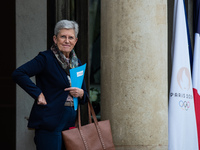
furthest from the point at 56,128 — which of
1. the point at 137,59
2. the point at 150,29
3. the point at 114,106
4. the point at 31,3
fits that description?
the point at 31,3

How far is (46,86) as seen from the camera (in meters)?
3.02

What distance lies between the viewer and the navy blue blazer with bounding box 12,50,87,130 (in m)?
2.89

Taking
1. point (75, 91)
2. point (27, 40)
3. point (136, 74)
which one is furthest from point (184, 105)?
point (27, 40)

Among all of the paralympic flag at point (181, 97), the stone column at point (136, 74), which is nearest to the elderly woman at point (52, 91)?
the stone column at point (136, 74)

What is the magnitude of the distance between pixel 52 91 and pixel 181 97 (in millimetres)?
1943

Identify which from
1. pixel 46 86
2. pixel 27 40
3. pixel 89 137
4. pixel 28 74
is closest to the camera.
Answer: pixel 28 74

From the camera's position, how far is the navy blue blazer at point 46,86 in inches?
114

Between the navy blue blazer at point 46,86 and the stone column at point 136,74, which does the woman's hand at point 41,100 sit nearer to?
the navy blue blazer at point 46,86

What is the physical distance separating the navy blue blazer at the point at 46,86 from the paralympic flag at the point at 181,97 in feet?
5.82
